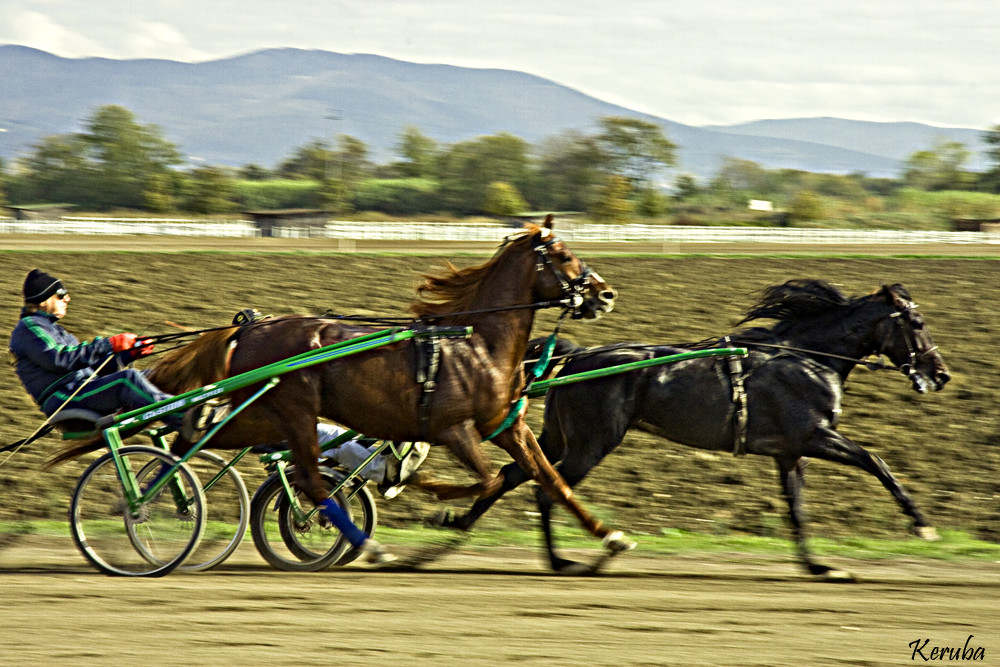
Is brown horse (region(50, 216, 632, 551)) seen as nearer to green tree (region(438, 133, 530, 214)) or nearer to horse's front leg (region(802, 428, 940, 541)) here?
horse's front leg (region(802, 428, 940, 541))

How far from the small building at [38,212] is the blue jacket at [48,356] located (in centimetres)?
2528

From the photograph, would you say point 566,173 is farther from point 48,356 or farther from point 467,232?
point 48,356

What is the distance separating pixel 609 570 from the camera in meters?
6.07

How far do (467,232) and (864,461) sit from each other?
21.7m

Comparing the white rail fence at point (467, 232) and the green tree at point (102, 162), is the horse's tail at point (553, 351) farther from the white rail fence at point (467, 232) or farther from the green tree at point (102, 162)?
the green tree at point (102, 162)

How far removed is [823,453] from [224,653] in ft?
12.5

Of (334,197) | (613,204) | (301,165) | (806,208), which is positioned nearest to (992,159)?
(806,208)

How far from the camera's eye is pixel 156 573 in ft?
18.1

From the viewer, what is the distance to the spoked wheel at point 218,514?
18.7 feet

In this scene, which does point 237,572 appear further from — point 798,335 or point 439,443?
point 798,335

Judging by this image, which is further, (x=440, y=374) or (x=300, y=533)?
(x=300, y=533)

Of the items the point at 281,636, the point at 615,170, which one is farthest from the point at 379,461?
the point at 615,170

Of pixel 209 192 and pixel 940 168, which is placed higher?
pixel 940 168

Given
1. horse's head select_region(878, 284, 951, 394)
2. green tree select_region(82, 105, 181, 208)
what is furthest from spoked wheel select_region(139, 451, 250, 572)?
green tree select_region(82, 105, 181, 208)
